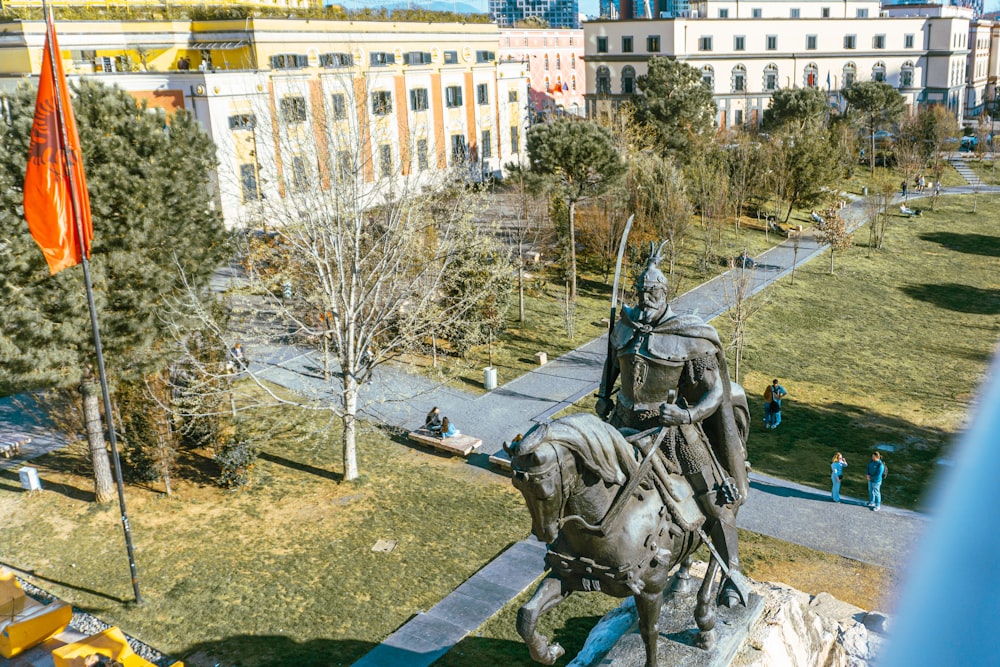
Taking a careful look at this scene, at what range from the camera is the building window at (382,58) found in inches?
1992

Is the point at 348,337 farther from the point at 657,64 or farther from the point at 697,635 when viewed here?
the point at 657,64

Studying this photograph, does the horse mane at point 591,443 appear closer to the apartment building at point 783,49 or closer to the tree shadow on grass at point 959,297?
the tree shadow on grass at point 959,297

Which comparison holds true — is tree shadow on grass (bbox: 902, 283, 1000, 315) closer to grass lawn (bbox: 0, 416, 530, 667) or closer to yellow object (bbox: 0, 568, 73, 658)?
grass lawn (bbox: 0, 416, 530, 667)

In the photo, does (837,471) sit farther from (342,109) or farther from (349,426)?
(342,109)

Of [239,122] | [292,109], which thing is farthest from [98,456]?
[239,122]

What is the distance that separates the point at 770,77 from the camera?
83.1m

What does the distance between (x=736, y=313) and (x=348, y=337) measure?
43.4 ft

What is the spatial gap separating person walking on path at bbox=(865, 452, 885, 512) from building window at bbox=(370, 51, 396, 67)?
38.6 m

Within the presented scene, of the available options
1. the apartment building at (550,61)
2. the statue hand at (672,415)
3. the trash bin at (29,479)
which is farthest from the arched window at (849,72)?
the statue hand at (672,415)

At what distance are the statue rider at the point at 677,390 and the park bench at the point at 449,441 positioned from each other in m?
11.3

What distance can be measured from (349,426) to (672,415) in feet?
40.1

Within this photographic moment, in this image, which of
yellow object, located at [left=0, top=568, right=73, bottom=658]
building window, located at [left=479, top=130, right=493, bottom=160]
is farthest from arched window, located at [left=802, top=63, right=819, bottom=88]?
yellow object, located at [left=0, top=568, right=73, bottom=658]

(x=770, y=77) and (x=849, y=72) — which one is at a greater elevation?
(x=849, y=72)

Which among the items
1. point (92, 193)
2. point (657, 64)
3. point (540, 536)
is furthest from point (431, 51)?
point (540, 536)
